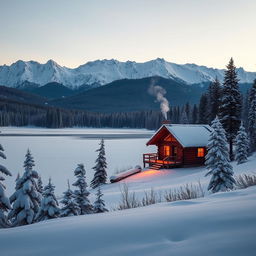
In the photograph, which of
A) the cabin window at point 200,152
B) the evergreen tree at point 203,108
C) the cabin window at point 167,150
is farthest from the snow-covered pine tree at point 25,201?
the evergreen tree at point 203,108

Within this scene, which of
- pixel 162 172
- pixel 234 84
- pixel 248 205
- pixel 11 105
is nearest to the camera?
pixel 248 205

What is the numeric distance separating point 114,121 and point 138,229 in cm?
18528

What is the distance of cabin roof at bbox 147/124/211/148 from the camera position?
30.2m

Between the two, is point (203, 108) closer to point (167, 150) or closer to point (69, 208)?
point (167, 150)

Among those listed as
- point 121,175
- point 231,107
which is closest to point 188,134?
point 231,107

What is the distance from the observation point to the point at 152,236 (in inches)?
138

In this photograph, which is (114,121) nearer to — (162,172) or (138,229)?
(162,172)

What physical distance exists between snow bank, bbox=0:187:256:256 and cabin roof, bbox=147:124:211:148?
2592 cm

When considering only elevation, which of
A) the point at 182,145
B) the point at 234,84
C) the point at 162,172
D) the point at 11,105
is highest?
the point at 11,105

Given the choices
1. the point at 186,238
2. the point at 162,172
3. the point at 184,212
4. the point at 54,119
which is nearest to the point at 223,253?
the point at 186,238

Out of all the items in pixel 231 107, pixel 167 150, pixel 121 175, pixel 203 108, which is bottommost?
pixel 121 175

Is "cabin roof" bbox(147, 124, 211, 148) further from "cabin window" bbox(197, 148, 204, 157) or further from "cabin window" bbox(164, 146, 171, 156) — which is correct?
"cabin window" bbox(164, 146, 171, 156)

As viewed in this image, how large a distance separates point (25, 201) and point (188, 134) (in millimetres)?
22567

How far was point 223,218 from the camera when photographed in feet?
12.7
